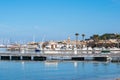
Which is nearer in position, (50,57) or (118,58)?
(118,58)

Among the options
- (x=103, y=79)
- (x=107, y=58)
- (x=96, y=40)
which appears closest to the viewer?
(x=103, y=79)

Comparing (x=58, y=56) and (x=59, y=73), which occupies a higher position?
(x=58, y=56)

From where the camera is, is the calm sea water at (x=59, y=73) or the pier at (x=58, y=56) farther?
the pier at (x=58, y=56)

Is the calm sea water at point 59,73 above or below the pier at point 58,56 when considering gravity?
below

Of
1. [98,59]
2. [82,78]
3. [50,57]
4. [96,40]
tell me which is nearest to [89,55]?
[98,59]

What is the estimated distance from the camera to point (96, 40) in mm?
170750

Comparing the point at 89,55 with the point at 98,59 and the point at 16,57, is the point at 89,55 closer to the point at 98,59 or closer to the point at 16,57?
the point at 98,59

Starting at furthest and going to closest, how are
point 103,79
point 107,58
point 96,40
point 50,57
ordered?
point 96,40 → point 50,57 → point 107,58 → point 103,79

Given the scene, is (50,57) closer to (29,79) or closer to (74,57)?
(74,57)

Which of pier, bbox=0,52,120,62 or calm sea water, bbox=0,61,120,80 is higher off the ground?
pier, bbox=0,52,120,62

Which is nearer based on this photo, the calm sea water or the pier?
the calm sea water

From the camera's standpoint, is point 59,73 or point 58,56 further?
point 58,56

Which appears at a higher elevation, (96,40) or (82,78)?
(96,40)

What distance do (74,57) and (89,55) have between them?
167 inches
